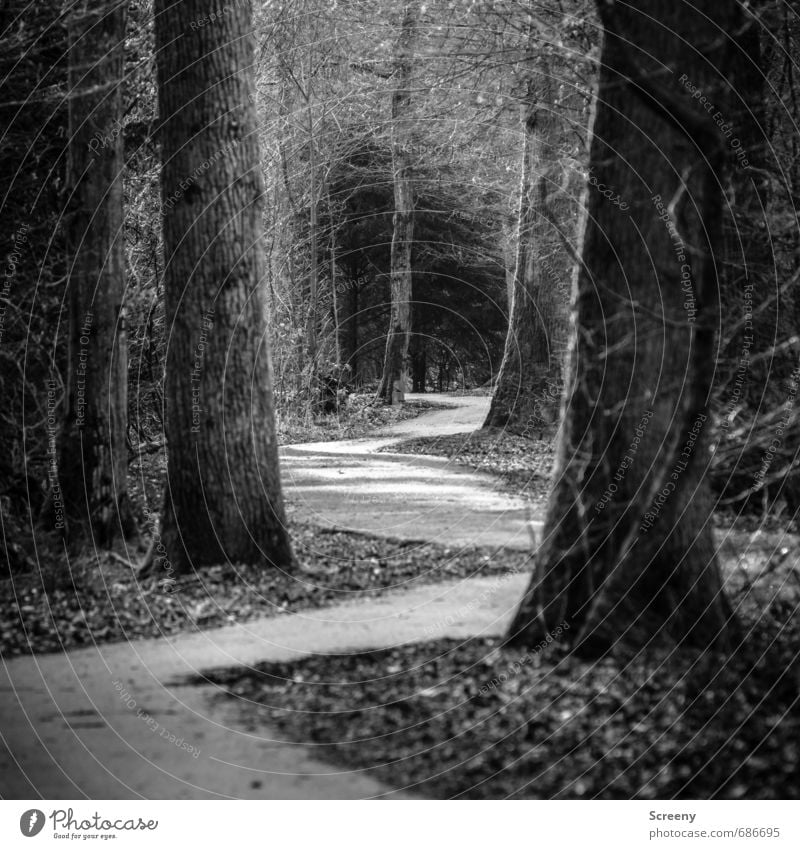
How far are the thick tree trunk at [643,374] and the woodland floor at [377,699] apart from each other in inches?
8.7

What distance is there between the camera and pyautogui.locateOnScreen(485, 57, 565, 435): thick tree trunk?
13828 mm

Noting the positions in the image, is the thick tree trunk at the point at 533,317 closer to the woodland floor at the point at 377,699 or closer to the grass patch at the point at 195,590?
the grass patch at the point at 195,590

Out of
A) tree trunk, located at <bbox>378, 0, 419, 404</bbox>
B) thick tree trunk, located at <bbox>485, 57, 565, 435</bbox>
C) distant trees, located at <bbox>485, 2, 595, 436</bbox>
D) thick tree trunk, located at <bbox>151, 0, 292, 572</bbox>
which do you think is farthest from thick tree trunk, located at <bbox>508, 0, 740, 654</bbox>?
tree trunk, located at <bbox>378, 0, 419, 404</bbox>

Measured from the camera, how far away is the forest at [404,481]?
4012 mm

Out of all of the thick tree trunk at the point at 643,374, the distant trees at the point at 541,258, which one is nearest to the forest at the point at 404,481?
the thick tree trunk at the point at 643,374

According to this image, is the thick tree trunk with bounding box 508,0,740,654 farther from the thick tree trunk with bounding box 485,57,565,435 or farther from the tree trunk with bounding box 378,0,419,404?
the tree trunk with bounding box 378,0,419,404

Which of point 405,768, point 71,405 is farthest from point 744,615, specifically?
point 71,405

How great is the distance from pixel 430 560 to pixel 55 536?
2.56 m

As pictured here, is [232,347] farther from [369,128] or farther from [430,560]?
[369,128]

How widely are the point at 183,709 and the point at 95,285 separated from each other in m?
4.09

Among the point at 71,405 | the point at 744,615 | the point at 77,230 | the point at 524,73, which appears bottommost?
the point at 744,615

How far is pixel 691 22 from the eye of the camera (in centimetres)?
465

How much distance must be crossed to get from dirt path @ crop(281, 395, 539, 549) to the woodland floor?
5.96 feet

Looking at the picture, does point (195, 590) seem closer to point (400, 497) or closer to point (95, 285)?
point (95, 285)
